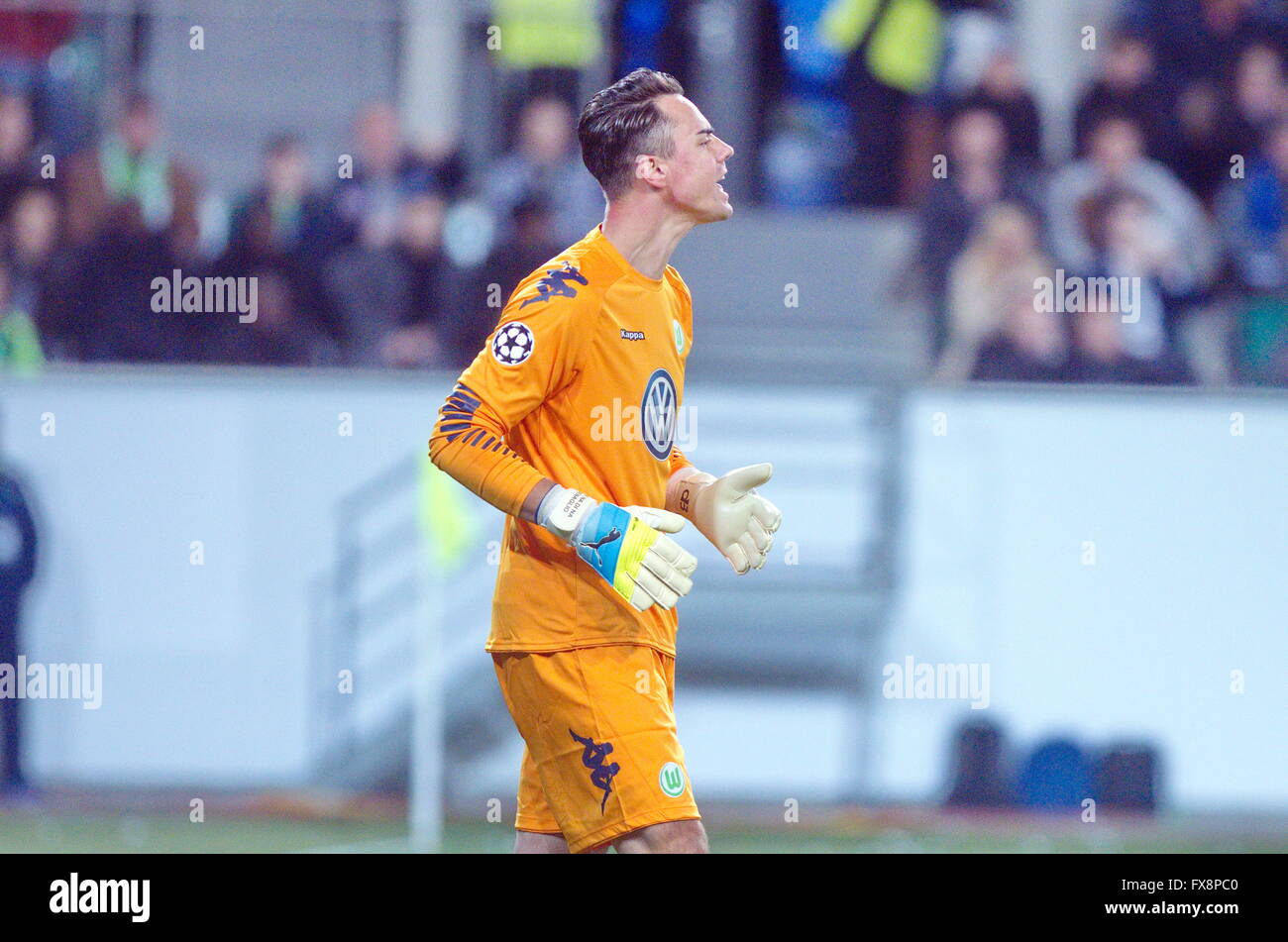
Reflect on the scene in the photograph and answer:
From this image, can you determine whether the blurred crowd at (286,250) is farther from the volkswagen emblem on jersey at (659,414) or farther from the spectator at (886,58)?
the volkswagen emblem on jersey at (659,414)

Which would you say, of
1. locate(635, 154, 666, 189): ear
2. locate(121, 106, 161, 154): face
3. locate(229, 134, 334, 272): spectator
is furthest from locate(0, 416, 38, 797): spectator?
locate(635, 154, 666, 189): ear

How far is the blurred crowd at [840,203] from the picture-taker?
29.8ft

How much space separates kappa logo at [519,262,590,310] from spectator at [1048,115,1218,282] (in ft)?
18.6

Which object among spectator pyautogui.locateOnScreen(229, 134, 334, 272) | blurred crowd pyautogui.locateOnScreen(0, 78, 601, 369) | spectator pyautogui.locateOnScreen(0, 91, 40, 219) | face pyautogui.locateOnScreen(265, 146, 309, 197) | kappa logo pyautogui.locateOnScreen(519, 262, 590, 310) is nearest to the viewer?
kappa logo pyautogui.locateOnScreen(519, 262, 590, 310)

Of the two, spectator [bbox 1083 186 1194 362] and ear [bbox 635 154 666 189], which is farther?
spectator [bbox 1083 186 1194 362]

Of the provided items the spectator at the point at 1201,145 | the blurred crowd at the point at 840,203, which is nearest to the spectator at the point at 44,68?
the blurred crowd at the point at 840,203

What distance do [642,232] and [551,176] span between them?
208 inches

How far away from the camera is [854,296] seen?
32.9ft

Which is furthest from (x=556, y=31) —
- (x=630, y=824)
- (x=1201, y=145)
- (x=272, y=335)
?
(x=630, y=824)

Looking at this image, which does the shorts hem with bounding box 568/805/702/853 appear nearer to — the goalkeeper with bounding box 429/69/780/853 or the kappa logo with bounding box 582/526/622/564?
the goalkeeper with bounding box 429/69/780/853

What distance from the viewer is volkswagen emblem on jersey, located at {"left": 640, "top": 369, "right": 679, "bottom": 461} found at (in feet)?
14.1

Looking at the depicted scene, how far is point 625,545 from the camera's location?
3.96 metres

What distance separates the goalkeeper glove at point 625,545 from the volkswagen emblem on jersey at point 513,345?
324 millimetres
